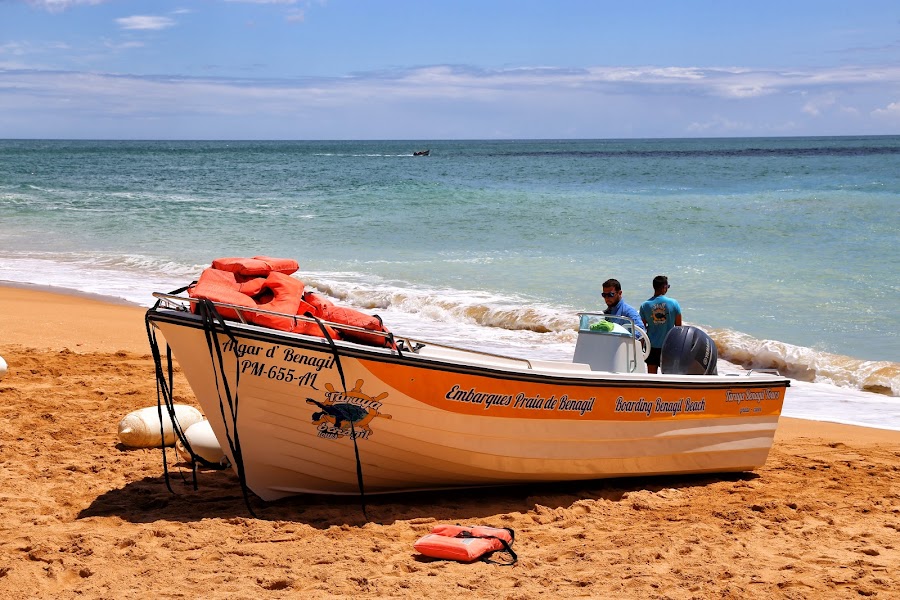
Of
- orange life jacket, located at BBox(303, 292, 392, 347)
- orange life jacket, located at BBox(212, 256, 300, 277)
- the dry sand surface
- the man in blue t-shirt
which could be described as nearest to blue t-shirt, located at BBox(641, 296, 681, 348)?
the man in blue t-shirt

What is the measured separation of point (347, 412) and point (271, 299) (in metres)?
0.83

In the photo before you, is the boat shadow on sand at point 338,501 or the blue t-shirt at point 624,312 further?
the blue t-shirt at point 624,312

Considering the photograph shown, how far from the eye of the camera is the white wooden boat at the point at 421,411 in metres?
5.44

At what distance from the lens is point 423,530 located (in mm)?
5543

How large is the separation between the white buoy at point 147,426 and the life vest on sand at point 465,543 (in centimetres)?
254

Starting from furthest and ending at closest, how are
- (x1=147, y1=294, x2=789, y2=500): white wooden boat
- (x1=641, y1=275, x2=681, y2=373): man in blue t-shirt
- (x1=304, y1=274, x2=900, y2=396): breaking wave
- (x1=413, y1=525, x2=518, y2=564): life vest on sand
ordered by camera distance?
1. (x1=304, y1=274, x2=900, y2=396): breaking wave
2. (x1=641, y1=275, x2=681, y2=373): man in blue t-shirt
3. (x1=147, y1=294, x2=789, y2=500): white wooden boat
4. (x1=413, y1=525, x2=518, y2=564): life vest on sand

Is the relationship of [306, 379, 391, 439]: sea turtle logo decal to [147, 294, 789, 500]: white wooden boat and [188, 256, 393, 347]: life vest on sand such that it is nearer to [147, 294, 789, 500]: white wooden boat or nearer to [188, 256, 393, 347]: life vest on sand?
[147, 294, 789, 500]: white wooden boat

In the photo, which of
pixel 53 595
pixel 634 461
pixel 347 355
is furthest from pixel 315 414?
pixel 634 461

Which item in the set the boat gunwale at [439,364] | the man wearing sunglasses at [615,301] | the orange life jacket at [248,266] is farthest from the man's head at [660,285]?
the orange life jacket at [248,266]

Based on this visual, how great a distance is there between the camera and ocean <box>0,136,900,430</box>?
11742 millimetres

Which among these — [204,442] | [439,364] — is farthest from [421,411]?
[204,442]

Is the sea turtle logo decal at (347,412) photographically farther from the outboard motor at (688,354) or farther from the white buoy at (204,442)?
the outboard motor at (688,354)

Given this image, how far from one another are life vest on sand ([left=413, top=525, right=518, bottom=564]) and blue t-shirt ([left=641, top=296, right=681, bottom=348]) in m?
2.60

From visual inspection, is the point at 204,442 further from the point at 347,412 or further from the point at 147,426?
the point at 347,412
